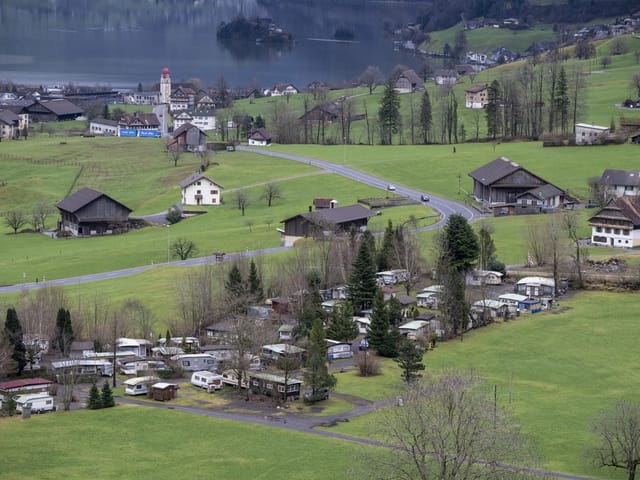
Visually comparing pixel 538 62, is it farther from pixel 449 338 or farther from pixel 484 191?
pixel 449 338

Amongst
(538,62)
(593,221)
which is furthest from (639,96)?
(593,221)

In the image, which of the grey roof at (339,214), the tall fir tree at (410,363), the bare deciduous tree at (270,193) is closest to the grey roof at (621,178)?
the grey roof at (339,214)

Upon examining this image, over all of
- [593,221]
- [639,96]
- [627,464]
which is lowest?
[627,464]

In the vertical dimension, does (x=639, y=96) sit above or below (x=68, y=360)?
above

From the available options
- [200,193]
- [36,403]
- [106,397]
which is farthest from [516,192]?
[36,403]

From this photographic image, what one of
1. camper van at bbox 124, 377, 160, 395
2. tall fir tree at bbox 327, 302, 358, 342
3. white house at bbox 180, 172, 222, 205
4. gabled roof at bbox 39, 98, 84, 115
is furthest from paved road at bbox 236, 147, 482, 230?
gabled roof at bbox 39, 98, 84, 115

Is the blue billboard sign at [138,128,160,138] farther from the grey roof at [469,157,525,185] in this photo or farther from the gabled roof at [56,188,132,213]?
the grey roof at [469,157,525,185]
